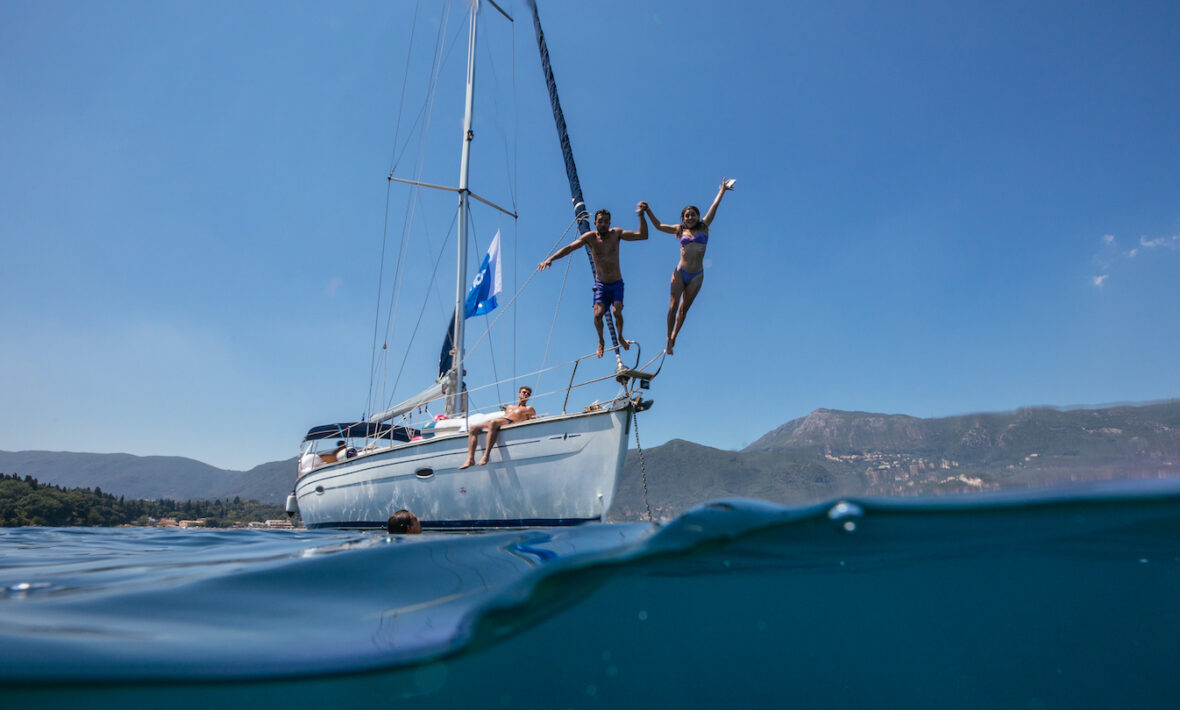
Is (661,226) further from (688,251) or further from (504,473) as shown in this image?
(504,473)

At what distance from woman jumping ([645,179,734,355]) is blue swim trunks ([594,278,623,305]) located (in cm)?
123

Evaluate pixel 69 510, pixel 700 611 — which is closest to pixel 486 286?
pixel 700 611

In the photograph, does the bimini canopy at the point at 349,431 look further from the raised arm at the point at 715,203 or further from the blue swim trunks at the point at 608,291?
the raised arm at the point at 715,203

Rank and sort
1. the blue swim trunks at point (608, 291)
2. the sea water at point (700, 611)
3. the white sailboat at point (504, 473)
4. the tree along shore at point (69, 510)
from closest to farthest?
the sea water at point (700, 611)
the blue swim trunks at point (608, 291)
the white sailboat at point (504, 473)
the tree along shore at point (69, 510)

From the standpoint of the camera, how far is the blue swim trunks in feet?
26.6

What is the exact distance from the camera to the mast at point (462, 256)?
47.9 ft

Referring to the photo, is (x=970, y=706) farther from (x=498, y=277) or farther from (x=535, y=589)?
(x=498, y=277)

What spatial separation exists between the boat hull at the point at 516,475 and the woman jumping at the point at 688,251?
8.82 ft

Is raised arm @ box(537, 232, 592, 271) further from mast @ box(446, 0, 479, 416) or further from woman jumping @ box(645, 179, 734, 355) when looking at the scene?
mast @ box(446, 0, 479, 416)

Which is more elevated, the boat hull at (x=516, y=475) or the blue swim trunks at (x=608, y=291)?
the blue swim trunks at (x=608, y=291)

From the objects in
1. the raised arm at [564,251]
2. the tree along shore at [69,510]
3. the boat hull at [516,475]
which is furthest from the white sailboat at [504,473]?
the tree along shore at [69,510]

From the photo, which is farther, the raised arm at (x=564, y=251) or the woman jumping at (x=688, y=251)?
the raised arm at (x=564, y=251)

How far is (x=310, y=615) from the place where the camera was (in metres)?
2.79

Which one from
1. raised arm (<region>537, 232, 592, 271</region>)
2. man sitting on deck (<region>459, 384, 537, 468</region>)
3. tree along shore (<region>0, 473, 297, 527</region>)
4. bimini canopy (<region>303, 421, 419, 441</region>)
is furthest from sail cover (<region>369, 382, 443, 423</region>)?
tree along shore (<region>0, 473, 297, 527</region>)
